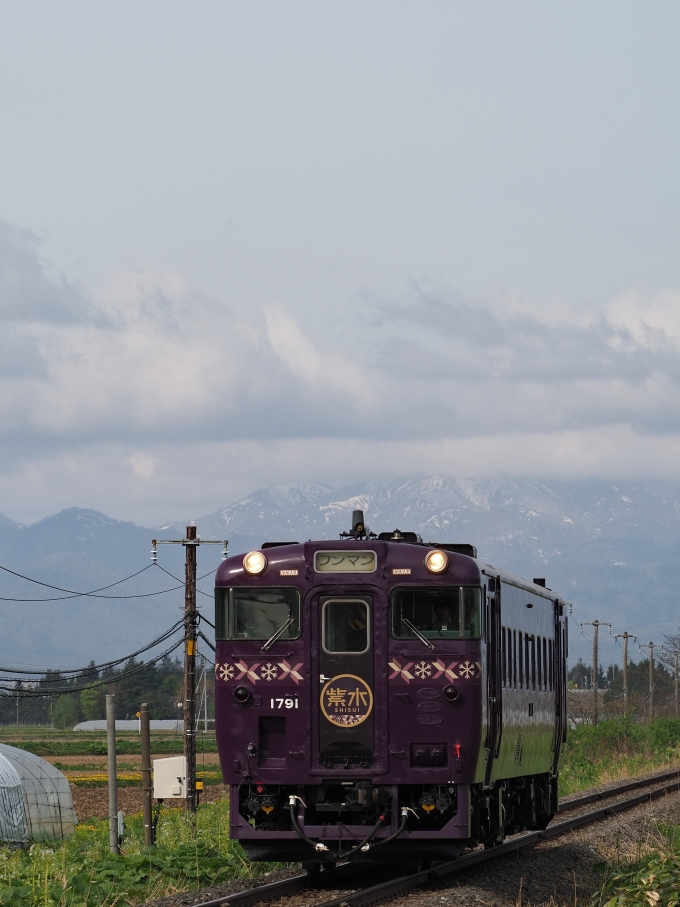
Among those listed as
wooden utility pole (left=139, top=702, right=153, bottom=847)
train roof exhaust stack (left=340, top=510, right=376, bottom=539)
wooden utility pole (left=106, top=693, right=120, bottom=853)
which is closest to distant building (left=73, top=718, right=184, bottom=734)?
wooden utility pole (left=139, top=702, right=153, bottom=847)

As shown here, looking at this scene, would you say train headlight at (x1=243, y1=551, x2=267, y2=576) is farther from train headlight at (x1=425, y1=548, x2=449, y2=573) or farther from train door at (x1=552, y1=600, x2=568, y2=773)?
train door at (x1=552, y1=600, x2=568, y2=773)

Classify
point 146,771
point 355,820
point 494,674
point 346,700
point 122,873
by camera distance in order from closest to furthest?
point 355,820, point 346,700, point 122,873, point 494,674, point 146,771

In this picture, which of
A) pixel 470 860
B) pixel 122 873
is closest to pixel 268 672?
pixel 122 873

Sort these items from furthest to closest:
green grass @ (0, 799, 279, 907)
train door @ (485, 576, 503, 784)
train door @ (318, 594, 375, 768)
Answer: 1. train door @ (485, 576, 503, 784)
2. train door @ (318, 594, 375, 768)
3. green grass @ (0, 799, 279, 907)

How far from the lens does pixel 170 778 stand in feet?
80.6

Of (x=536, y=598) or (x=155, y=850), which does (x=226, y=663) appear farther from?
(x=536, y=598)

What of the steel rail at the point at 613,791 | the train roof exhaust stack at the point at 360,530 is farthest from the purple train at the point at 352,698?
the steel rail at the point at 613,791

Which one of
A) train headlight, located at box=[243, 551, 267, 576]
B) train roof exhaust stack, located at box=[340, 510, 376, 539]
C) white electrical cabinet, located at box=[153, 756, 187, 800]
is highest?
train roof exhaust stack, located at box=[340, 510, 376, 539]

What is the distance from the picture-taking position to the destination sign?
48.5 feet

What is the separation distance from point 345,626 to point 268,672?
0.97m

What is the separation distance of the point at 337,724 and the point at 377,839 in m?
1.27

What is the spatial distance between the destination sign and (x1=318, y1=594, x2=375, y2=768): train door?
29 centimetres

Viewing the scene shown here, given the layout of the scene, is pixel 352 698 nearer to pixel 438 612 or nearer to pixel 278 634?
pixel 278 634

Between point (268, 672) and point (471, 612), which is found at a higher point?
point (471, 612)
